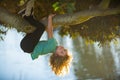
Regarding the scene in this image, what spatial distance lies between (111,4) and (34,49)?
1.77 metres

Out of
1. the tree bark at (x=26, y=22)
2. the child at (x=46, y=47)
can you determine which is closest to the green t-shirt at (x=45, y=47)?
the child at (x=46, y=47)

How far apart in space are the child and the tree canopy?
12cm

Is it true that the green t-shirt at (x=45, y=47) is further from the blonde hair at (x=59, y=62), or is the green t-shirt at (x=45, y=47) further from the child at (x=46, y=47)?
the blonde hair at (x=59, y=62)

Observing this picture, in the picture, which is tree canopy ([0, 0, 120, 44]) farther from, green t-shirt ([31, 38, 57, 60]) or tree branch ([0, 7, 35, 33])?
green t-shirt ([31, 38, 57, 60])

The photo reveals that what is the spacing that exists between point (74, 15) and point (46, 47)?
2.46 ft

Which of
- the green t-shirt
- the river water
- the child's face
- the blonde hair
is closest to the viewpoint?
the green t-shirt

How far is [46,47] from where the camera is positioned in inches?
241

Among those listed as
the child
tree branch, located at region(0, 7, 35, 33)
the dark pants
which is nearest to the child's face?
the child

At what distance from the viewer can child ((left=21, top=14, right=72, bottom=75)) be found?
6102mm

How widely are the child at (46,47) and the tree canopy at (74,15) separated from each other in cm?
12

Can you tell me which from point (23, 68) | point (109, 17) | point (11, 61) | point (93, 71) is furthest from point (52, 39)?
point (11, 61)

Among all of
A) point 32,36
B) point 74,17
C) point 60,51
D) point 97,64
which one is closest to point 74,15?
point 74,17

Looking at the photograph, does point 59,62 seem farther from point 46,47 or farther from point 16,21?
point 16,21

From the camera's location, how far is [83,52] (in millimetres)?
34750
